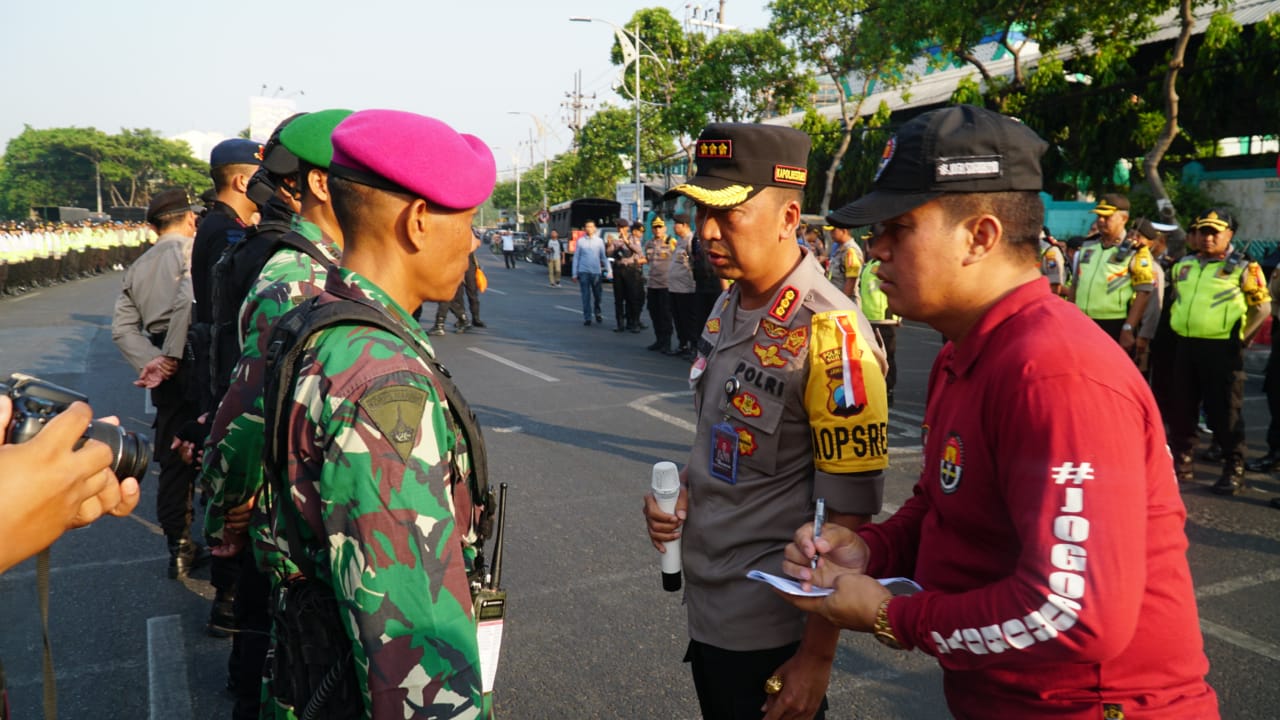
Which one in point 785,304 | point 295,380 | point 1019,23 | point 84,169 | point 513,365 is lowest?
point 513,365

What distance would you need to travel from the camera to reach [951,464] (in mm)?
1493

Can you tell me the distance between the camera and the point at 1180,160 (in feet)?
58.5

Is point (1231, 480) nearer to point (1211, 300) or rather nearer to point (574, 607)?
point (1211, 300)

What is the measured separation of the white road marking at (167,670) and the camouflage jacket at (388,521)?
2427 mm

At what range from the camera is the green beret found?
9.28 ft

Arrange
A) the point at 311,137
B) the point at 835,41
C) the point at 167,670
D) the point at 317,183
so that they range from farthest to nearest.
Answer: the point at 835,41 < the point at 167,670 < the point at 317,183 < the point at 311,137

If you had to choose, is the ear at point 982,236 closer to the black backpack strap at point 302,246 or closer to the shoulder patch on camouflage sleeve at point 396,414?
the shoulder patch on camouflage sleeve at point 396,414

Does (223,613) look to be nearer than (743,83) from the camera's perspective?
Yes

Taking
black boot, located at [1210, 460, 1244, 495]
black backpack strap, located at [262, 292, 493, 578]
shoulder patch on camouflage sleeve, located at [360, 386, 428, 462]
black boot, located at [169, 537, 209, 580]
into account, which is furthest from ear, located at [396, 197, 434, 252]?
black boot, located at [1210, 460, 1244, 495]

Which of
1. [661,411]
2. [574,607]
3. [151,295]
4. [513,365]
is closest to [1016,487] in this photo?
[574,607]

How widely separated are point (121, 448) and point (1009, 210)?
5.02 ft

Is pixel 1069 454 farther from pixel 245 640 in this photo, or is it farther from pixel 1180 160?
pixel 1180 160

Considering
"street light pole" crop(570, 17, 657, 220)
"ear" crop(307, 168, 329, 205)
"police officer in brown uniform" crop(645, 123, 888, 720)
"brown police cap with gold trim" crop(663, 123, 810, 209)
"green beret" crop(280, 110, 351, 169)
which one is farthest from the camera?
"street light pole" crop(570, 17, 657, 220)

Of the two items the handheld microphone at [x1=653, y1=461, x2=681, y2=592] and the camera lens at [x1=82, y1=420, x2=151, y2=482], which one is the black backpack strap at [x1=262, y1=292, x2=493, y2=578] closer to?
→ the camera lens at [x1=82, y1=420, x2=151, y2=482]
